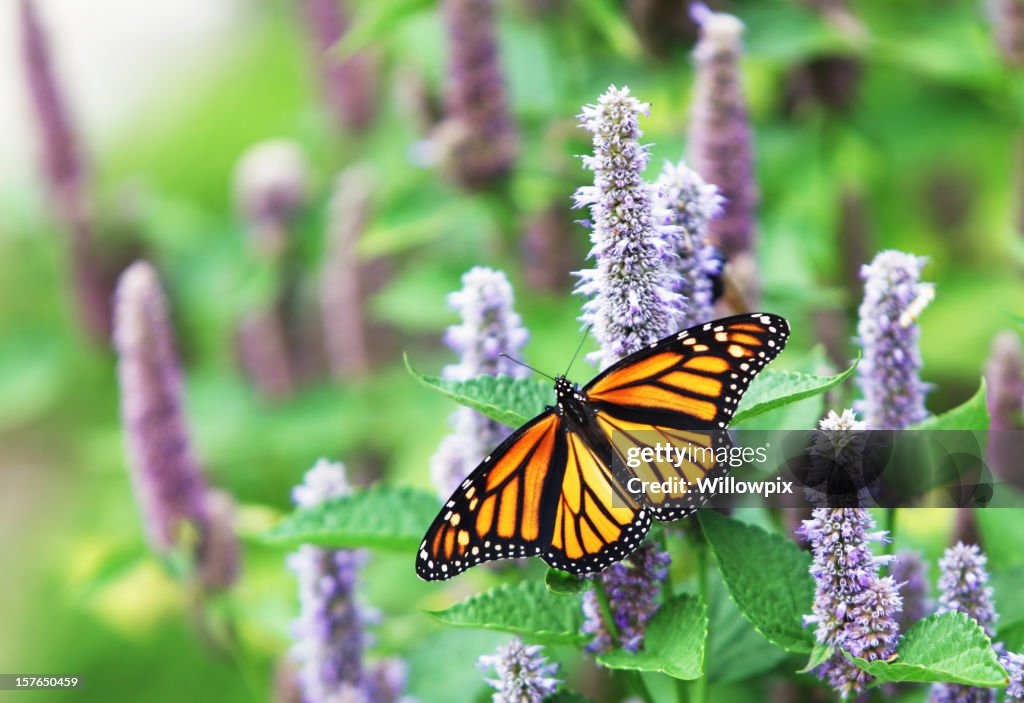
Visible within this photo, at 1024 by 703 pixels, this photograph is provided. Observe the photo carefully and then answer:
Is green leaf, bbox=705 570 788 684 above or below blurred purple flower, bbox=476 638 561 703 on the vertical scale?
above

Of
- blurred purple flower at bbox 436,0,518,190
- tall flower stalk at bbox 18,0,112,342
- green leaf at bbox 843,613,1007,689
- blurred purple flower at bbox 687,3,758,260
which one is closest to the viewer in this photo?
green leaf at bbox 843,613,1007,689

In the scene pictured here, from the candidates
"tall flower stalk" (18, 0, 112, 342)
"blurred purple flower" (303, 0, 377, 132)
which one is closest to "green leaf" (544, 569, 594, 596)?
"tall flower stalk" (18, 0, 112, 342)

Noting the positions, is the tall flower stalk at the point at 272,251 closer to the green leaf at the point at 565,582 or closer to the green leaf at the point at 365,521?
the green leaf at the point at 365,521

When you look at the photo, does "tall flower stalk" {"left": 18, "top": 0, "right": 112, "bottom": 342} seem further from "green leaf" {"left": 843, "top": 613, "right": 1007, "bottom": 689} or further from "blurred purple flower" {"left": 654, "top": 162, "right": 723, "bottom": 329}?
"green leaf" {"left": 843, "top": 613, "right": 1007, "bottom": 689}

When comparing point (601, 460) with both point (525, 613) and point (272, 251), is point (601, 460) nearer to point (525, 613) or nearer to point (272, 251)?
point (525, 613)

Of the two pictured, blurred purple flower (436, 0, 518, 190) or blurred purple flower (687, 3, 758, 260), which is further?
blurred purple flower (436, 0, 518, 190)

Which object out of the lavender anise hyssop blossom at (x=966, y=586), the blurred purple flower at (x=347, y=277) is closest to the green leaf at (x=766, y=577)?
the lavender anise hyssop blossom at (x=966, y=586)
